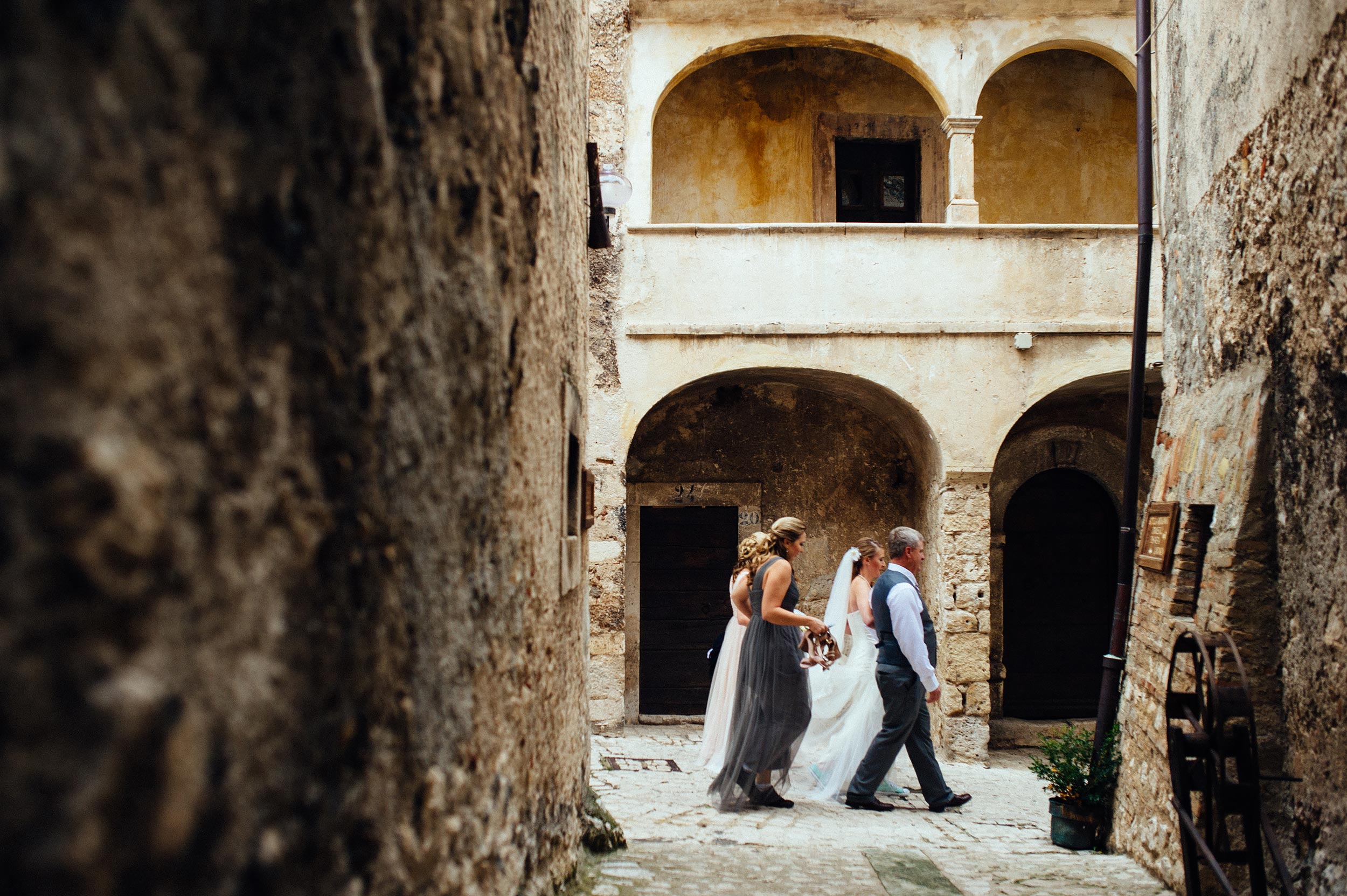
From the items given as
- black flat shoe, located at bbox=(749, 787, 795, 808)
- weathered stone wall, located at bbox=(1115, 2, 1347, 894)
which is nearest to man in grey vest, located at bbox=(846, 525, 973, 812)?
black flat shoe, located at bbox=(749, 787, 795, 808)

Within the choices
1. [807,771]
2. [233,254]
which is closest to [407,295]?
[233,254]

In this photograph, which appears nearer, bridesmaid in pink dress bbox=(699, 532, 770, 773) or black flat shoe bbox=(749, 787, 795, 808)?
black flat shoe bbox=(749, 787, 795, 808)

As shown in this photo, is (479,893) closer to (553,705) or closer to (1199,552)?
(553,705)

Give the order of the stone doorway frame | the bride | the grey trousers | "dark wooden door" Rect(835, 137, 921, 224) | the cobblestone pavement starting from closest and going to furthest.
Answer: the cobblestone pavement
the grey trousers
the bride
the stone doorway frame
"dark wooden door" Rect(835, 137, 921, 224)

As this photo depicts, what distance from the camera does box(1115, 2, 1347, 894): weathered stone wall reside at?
3.21 meters

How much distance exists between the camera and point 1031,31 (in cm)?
885

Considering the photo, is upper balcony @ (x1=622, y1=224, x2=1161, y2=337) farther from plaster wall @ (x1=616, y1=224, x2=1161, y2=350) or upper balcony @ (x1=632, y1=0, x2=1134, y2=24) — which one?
upper balcony @ (x1=632, y1=0, x2=1134, y2=24)

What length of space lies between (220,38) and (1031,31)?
9021 mm

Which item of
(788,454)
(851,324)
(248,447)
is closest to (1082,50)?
(851,324)

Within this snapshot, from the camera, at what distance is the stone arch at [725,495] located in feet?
32.5

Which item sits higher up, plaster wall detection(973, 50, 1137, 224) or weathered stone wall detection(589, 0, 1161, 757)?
plaster wall detection(973, 50, 1137, 224)

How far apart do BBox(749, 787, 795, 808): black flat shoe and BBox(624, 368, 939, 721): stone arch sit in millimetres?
4192

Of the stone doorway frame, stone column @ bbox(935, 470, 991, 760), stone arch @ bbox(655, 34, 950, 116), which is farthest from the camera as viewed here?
the stone doorway frame

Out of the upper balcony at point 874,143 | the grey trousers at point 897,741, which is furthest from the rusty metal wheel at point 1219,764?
the upper balcony at point 874,143
